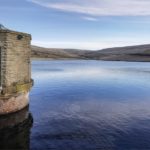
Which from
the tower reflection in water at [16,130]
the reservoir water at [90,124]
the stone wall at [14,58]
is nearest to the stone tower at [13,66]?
the stone wall at [14,58]

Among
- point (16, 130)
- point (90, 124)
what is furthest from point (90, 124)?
point (16, 130)

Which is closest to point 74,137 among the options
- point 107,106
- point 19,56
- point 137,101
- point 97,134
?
point 97,134

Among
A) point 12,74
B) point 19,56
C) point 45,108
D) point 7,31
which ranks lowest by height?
point 45,108

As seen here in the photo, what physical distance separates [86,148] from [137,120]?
360 inches

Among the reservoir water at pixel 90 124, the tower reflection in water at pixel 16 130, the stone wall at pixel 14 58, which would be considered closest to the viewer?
the tower reflection in water at pixel 16 130

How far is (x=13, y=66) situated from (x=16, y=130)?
6237 millimetres

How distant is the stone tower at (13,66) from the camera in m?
25.0

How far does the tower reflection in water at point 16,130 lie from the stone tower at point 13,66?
34.2 inches

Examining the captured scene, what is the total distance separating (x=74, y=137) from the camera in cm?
2173

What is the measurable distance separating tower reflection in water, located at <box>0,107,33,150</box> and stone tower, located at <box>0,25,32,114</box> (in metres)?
0.87

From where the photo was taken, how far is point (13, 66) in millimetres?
26328

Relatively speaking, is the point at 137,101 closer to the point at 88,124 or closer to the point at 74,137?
the point at 88,124

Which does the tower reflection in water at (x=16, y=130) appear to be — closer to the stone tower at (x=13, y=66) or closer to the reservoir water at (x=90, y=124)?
the reservoir water at (x=90, y=124)

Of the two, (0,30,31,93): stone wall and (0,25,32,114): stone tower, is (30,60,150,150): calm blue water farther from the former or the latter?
(0,30,31,93): stone wall
